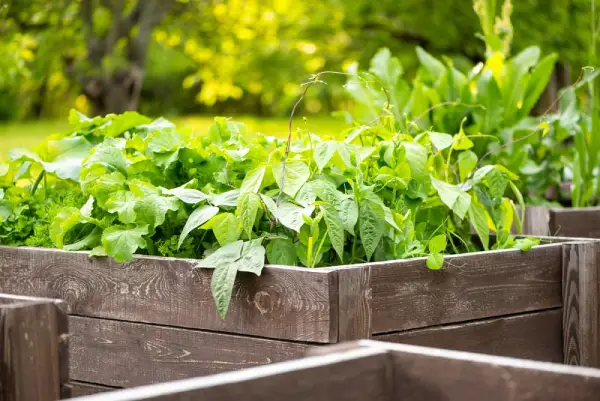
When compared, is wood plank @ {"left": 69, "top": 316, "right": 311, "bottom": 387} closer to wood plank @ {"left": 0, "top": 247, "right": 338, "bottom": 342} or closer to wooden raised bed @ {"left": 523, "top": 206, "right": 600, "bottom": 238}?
wood plank @ {"left": 0, "top": 247, "right": 338, "bottom": 342}

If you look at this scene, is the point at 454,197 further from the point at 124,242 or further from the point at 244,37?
the point at 244,37

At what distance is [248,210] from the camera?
6.98 ft

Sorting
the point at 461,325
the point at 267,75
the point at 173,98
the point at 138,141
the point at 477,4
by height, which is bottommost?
the point at 461,325

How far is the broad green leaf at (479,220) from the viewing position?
96.6 inches

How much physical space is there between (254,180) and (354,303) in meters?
0.44

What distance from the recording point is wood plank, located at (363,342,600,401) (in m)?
1.07

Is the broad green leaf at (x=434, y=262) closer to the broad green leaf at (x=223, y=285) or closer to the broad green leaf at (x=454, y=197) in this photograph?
the broad green leaf at (x=454, y=197)

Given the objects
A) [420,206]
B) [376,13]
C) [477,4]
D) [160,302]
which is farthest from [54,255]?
[376,13]

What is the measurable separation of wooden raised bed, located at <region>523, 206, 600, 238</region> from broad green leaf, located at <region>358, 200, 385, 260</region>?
130cm

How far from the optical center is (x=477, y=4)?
3820 millimetres

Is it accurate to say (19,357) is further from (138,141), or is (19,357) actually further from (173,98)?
(173,98)

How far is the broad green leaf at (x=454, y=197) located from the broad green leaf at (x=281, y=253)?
468 mm

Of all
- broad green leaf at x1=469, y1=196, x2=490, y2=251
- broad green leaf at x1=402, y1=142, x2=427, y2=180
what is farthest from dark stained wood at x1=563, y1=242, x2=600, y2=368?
broad green leaf at x1=402, y1=142, x2=427, y2=180

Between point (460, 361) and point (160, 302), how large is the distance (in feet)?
4.01
